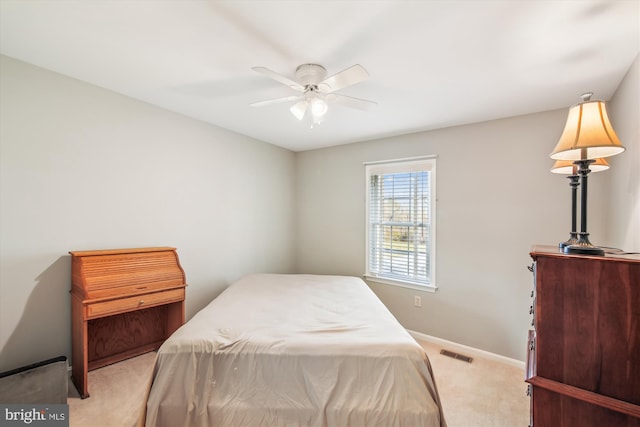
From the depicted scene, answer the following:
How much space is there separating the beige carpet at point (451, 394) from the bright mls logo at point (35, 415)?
0.42 feet

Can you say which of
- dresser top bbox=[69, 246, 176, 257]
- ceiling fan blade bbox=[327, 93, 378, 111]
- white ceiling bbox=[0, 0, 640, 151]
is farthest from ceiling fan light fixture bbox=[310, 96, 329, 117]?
dresser top bbox=[69, 246, 176, 257]

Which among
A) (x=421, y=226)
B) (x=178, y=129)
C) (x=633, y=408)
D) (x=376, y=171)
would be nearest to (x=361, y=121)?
(x=376, y=171)

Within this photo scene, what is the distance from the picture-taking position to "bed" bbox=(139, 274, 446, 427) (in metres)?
1.45

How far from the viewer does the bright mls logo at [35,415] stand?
151 centimetres

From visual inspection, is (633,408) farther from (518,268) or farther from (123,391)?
(123,391)

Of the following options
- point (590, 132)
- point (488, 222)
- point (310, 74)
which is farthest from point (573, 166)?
point (310, 74)

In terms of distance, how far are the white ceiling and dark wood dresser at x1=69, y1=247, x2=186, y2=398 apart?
146cm

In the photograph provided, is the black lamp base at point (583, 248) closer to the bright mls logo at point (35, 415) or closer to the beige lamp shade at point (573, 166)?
the beige lamp shade at point (573, 166)

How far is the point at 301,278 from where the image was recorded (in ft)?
9.81

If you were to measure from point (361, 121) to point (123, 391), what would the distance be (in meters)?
3.20

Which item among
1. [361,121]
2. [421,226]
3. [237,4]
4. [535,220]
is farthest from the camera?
[421,226]

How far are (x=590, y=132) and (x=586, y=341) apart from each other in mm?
889

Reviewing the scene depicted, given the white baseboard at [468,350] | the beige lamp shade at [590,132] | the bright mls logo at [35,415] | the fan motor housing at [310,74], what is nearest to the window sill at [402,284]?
the white baseboard at [468,350]

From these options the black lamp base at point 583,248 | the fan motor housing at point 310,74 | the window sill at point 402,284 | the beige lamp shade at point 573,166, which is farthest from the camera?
the window sill at point 402,284
